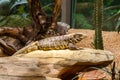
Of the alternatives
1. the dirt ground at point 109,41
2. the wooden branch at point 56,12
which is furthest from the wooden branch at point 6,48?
the dirt ground at point 109,41

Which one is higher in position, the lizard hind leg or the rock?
the lizard hind leg

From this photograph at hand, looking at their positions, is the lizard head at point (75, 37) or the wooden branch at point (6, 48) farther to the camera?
the wooden branch at point (6, 48)

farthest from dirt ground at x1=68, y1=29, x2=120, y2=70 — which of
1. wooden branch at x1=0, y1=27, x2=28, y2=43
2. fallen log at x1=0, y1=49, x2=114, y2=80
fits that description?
fallen log at x1=0, y1=49, x2=114, y2=80

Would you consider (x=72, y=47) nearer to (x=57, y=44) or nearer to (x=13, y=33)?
(x=57, y=44)

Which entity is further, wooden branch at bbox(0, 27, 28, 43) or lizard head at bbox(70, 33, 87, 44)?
wooden branch at bbox(0, 27, 28, 43)

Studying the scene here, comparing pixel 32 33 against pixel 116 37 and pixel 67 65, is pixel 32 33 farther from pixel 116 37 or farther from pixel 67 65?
pixel 67 65

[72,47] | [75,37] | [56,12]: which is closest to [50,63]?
[72,47]

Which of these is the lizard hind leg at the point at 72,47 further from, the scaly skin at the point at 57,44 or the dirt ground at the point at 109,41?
the dirt ground at the point at 109,41

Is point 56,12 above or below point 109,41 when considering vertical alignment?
above

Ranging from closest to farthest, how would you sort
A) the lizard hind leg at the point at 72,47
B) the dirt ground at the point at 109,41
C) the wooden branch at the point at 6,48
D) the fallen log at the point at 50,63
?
the fallen log at the point at 50,63
the lizard hind leg at the point at 72,47
the wooden branch at the point at 6,48
the dirt ground at the point at 109,41

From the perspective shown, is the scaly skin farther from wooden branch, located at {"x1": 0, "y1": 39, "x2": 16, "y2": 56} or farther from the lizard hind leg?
wooden branch, located at {"x1": 0, "y1": 39, "x2": 16, "y2": 56}

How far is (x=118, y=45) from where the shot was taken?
11.6 feet

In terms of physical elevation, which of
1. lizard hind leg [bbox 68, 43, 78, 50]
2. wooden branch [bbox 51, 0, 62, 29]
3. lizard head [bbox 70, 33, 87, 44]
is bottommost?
lizard hind leg [bbox 68, 43, 78, 50]

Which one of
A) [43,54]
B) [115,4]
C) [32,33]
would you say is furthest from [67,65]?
[115,4]
